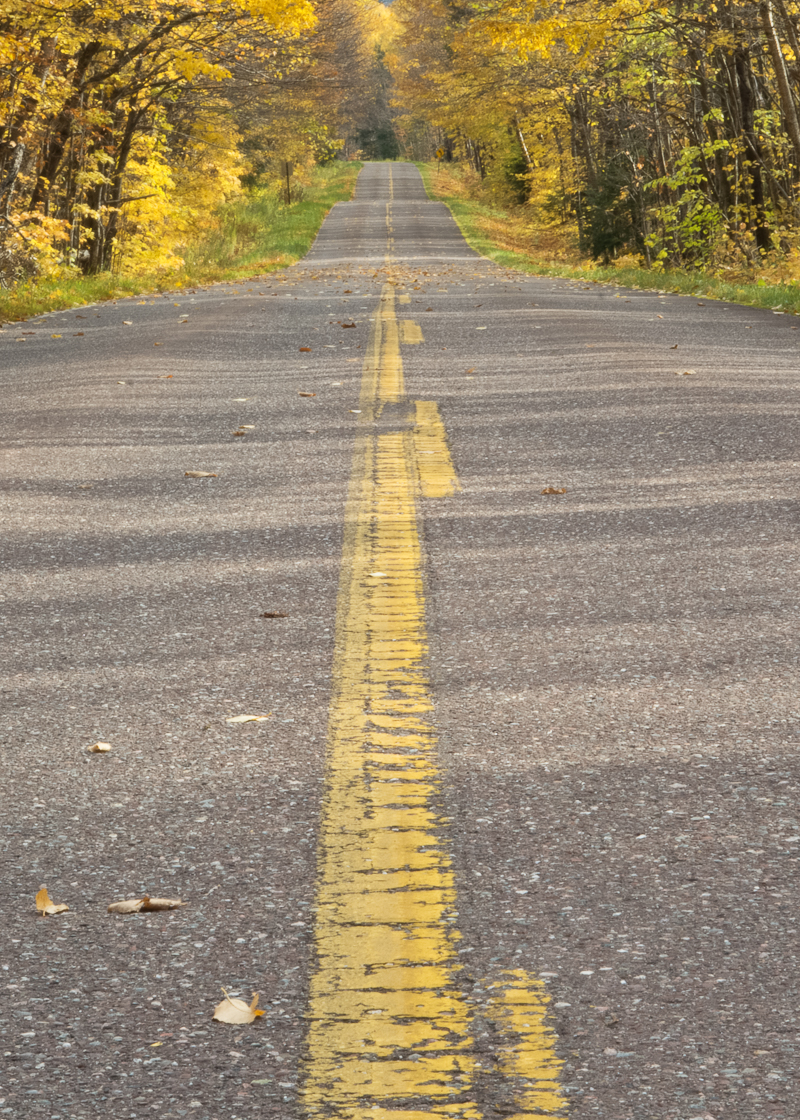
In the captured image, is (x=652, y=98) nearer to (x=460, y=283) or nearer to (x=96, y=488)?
(x=460, y=283)

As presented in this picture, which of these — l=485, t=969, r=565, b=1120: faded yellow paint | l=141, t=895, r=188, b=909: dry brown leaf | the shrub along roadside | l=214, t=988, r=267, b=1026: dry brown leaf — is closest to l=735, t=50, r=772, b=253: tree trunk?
the shrub along roadside

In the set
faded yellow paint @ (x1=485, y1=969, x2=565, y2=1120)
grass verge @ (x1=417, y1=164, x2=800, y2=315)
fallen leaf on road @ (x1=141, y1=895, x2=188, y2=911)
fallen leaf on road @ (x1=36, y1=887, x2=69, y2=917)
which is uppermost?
grass verge @ (x1=417, y1=164, x2=800, y2=315)

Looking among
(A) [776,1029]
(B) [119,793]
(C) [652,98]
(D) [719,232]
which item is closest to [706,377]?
(B) [119,793]

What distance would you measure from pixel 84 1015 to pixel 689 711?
1.87 metres

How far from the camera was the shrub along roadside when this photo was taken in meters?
17.9

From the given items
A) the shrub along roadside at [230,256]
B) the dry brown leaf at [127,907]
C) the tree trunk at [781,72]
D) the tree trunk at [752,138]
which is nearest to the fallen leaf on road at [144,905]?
the dry brown leaf at [127,907]

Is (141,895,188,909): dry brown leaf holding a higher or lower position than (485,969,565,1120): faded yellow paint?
lower

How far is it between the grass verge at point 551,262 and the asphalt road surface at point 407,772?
31.4ft

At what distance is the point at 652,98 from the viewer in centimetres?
2723

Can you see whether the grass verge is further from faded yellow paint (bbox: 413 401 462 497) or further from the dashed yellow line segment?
the dashed yellow line segment

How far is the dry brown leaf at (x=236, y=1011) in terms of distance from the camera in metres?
2.10

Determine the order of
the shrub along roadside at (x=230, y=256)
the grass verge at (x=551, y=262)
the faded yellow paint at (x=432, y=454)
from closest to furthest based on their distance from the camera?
1. the faded yellow paint at (x=432, y=454)
2. the grass verge at (x=551, y=262)
3. the shrub along roadside at (x=230, y=256)

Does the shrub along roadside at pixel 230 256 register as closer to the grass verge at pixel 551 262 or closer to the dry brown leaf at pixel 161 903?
the grass verge at pixel 551 262

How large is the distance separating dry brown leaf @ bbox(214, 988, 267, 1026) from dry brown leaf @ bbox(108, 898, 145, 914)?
1.34 feet
